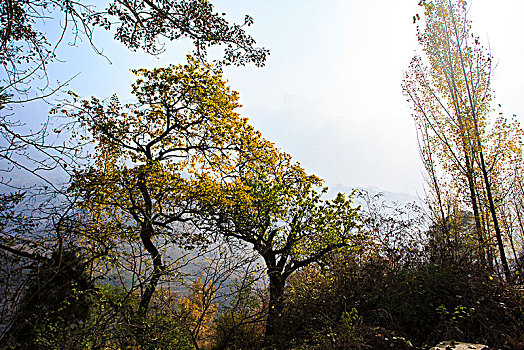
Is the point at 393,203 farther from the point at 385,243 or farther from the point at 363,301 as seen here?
the point at 363,301

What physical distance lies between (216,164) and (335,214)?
4211mm

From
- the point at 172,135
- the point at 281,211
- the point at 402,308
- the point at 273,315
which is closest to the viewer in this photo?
the point at 402,308

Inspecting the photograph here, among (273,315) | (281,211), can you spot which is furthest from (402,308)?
(281,211)

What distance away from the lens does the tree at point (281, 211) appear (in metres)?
8.26

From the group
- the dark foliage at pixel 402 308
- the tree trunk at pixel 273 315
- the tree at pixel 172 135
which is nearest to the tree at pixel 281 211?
the tree at pixel 172 135

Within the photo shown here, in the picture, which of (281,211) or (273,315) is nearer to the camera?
(273,315)

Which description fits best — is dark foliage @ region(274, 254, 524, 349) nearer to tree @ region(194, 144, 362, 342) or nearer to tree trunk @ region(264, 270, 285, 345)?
tree trunk @ region(264, 270, 285, 345)

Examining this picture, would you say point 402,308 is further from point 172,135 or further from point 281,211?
point 172,135

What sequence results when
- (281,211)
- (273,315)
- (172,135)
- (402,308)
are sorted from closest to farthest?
(402,308) → (273,315) → (172,135) → (281,211)

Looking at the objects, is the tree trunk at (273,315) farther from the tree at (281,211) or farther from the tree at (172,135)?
the tree at (172,135)

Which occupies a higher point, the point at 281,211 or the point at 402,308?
the point at 281,211

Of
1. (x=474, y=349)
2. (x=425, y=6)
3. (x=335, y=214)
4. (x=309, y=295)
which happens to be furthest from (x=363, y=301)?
(x=425, y=6)

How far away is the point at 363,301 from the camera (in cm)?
605

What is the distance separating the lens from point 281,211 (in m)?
9.55
